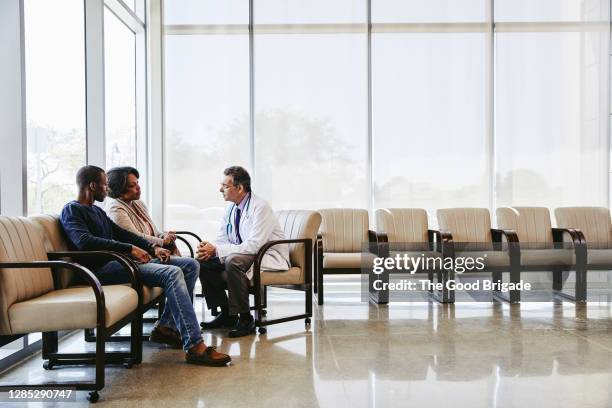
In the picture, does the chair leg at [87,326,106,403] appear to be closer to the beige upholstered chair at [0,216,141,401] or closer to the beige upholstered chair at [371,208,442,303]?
A: the beige upholstered chair at [0,216,141,401]

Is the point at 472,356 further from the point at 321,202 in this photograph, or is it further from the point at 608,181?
the point at 608,181

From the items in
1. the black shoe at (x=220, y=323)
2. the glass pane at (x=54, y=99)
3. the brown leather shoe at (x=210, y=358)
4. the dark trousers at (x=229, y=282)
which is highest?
the glass pane at (x=54, y=99)

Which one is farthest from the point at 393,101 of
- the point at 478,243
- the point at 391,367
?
the point at 391,367

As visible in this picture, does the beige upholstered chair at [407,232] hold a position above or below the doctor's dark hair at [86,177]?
below

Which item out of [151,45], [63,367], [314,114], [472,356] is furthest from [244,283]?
[151,45]

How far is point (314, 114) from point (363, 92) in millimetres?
615

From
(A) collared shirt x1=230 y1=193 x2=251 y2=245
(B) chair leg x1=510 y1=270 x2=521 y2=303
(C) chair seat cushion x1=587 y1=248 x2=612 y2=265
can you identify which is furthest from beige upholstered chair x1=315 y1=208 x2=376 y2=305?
(C) chair seat cushion x1=587 y1=248 x2=612 y2=265

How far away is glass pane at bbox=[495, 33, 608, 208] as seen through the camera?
20.9 feet

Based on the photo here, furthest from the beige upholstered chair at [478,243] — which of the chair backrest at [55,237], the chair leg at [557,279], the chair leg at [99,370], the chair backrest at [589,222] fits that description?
the chair leg at [99,370]

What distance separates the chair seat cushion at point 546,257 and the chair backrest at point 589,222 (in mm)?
534

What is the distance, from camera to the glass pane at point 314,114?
20.7ft

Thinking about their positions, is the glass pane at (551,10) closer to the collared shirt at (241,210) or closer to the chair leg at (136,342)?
the collared shirt at (241,210)

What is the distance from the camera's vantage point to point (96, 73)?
15.3ft

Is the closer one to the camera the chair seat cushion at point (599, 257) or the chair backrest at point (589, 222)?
the chair seat cushion at point (599, 257)
